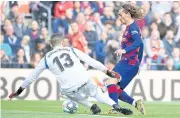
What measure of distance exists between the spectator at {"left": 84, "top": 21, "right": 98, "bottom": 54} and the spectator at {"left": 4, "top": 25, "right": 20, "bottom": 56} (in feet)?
6.12

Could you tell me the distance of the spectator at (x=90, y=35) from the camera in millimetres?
20250

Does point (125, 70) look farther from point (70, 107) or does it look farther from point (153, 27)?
point (153, 27)

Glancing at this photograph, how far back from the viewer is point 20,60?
65.2 feet

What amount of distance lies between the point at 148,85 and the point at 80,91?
777 cm

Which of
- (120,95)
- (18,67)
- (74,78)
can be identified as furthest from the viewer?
(18,67)

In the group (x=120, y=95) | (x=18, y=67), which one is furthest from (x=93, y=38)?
(x=120, y=95)

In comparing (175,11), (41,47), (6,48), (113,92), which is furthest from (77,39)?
(113,92)

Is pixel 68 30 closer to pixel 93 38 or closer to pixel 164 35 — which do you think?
pixel 93 38

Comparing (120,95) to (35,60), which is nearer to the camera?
(120,95)

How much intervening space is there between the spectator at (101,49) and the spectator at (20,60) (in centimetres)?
193

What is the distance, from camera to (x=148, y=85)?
20141 mm

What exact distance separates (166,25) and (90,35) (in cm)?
218

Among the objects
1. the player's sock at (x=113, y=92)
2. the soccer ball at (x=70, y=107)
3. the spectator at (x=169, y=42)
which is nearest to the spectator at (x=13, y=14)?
the spectator at (x=169, y=42)

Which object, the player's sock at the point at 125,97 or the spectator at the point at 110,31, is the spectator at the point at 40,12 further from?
the player's sock at the point at 125,97
